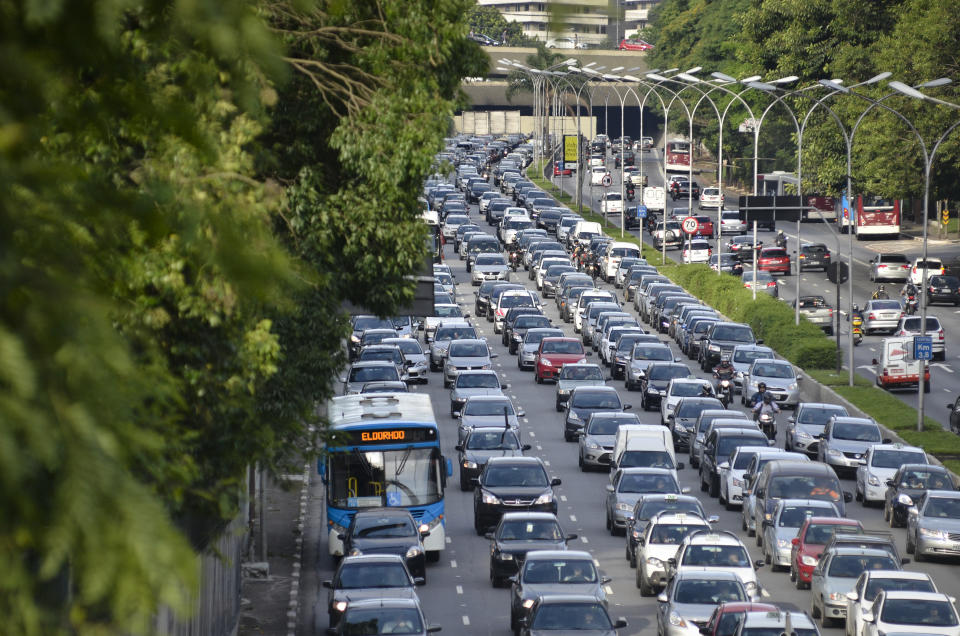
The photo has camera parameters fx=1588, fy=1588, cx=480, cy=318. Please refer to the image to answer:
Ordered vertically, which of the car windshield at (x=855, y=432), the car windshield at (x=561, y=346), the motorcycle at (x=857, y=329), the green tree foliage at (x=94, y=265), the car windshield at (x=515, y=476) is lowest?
the motorcycle at (x=857, y=329)

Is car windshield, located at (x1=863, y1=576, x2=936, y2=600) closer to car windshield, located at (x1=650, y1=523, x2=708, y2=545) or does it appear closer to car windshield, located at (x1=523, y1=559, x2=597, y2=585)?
car windshield, located at (x1=523, y1=559, x2=597, y2=585)

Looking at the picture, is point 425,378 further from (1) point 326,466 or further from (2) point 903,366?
(1) point 326,466

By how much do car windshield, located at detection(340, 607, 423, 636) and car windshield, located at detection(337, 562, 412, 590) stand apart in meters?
2.45

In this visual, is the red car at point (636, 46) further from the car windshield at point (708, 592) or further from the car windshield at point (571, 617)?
the car windshield at point (571, 617)

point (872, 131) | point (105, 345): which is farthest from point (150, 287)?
point (872, 131)

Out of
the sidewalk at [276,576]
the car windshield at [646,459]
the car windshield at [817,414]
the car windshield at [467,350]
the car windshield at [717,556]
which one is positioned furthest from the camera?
the car windshield at [467,350]

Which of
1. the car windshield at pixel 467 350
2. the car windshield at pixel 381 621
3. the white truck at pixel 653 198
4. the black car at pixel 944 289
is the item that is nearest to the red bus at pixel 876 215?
the white truck at pixel 653 198

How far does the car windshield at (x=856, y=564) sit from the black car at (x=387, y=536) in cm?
676

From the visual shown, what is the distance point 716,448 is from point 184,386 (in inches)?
881

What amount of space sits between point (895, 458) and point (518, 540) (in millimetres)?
10207

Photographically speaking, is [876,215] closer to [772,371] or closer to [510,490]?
[772,371]

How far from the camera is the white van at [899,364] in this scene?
46.4m

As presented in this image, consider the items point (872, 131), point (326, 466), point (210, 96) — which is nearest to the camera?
point (210, 96)

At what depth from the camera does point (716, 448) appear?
3422cm
